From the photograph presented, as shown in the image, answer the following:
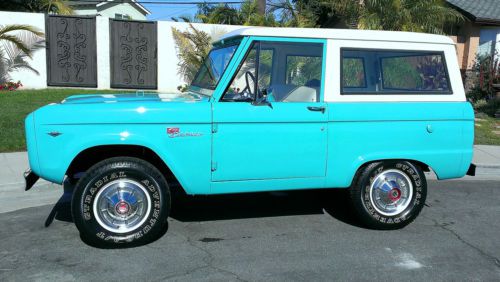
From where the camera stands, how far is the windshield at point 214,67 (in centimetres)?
477

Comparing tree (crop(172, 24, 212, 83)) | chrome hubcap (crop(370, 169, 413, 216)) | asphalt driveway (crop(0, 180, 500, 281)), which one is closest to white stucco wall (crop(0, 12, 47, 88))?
tree (crop(172, 24, 212, 83))

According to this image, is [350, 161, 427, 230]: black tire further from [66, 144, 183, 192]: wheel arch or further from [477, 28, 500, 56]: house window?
[477, 28, 500, 56]: house window

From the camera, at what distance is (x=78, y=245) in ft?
15.1

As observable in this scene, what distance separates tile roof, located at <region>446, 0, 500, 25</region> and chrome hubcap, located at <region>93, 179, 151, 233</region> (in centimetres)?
1646

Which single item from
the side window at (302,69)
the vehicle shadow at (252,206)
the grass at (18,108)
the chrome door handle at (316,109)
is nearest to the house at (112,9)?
the grass at (18,108)

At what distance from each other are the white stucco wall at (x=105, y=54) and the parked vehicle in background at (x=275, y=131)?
1074 cm

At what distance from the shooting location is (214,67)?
200 inches

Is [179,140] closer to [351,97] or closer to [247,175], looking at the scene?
[247,175]

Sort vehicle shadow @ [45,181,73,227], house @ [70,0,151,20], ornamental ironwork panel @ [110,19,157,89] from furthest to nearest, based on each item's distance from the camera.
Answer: house @ [70,0,151,20] < ornamental ironwork panel @ [110,19,157,89] < vehicle shadow @ [45,181,73,227]

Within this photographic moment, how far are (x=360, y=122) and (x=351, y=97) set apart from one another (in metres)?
0.28

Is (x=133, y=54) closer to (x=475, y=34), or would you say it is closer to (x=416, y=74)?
(x=416, y=74)

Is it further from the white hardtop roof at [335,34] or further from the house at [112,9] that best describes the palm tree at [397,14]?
the house at [112,9]

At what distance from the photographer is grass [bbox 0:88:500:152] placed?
8.69 m

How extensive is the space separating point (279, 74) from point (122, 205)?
2.17 m
